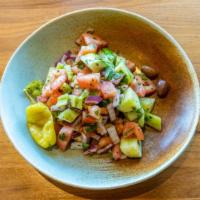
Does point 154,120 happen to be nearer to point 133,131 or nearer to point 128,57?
point 133,131

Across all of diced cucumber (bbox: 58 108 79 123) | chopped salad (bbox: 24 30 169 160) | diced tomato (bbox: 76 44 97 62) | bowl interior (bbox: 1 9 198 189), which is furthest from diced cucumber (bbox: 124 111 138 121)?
diced tomato (bbox: 76 44 97 62)

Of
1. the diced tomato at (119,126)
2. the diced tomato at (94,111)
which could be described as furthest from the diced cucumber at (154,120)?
the diced tomato at (94,111)

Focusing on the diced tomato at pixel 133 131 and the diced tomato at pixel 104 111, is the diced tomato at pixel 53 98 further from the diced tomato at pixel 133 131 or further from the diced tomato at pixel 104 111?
the diced tomato at pixel 133 131

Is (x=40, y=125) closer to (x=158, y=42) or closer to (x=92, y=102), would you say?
(x=92, y=102)

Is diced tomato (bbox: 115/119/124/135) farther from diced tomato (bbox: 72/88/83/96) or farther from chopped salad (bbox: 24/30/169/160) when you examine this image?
diced tomato (bbox: 72/88/83/96)

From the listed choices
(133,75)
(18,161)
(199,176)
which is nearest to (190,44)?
(133,75)

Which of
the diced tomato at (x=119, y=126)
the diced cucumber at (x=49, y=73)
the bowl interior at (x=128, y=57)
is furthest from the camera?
the diced cucumber at (x=49, y=73)

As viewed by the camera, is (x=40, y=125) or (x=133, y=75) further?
(x=133, y=75)
